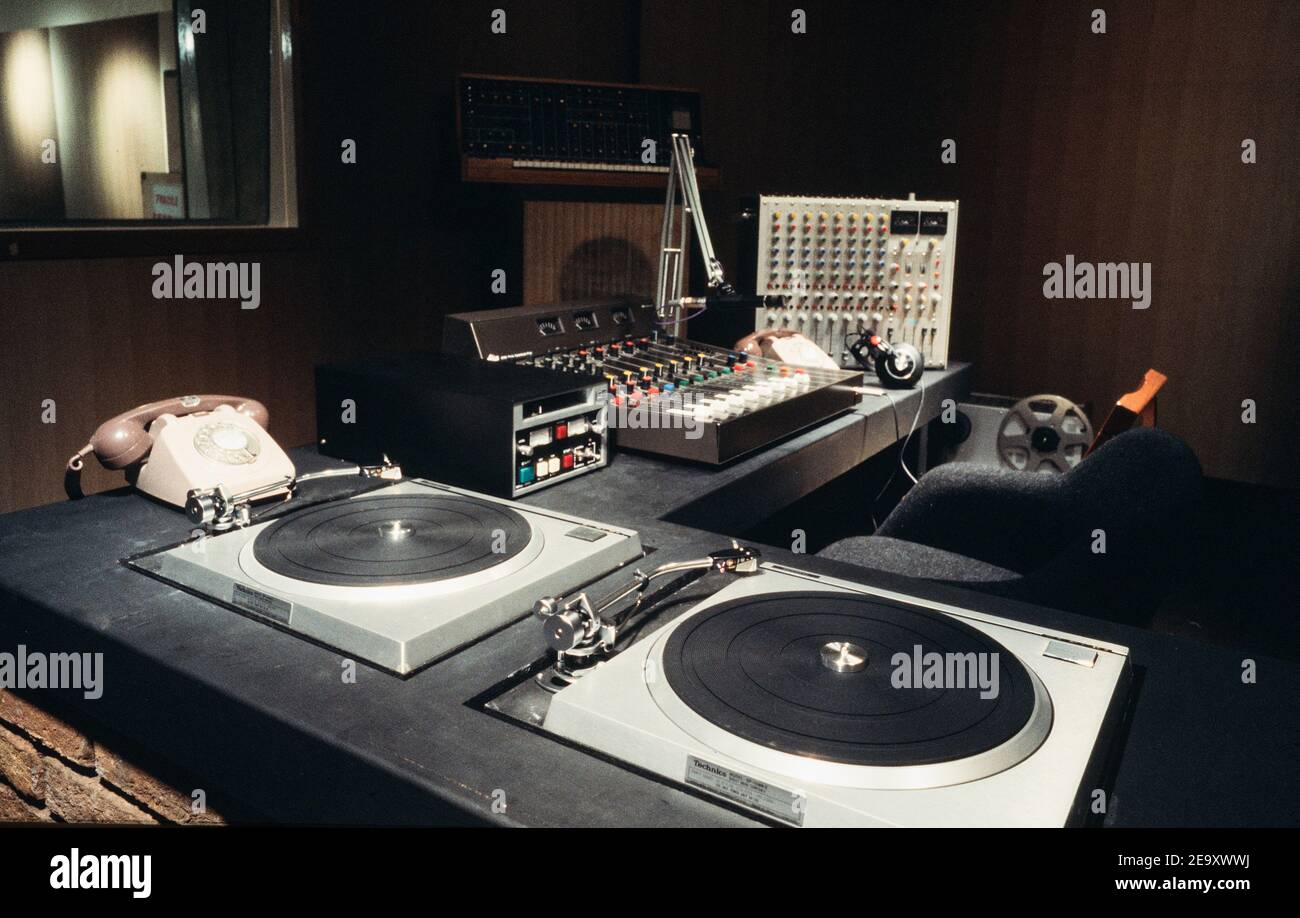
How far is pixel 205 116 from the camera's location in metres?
2.05

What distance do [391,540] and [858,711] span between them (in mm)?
570

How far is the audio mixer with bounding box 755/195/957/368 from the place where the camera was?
8.41 feet

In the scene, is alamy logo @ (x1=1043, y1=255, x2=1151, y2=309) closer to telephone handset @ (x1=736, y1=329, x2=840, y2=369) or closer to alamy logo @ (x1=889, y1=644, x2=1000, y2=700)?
telephone handset @ (x1=736, y1=329, x2=840, y2=369)

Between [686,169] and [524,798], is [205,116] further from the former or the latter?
[524,798]

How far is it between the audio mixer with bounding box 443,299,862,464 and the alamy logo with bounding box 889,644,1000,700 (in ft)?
2.52

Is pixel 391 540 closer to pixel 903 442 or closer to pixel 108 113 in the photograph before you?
pixel 108 113

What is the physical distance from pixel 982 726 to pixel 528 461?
84 cm

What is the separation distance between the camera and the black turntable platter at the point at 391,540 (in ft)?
3.38

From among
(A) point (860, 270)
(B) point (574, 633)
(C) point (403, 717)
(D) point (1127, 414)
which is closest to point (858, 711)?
(B) point (574, 633)

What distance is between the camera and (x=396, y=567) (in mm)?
1036

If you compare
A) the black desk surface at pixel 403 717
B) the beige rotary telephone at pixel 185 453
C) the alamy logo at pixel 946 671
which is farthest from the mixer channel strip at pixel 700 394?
the alamy logo at pixel 946 671
